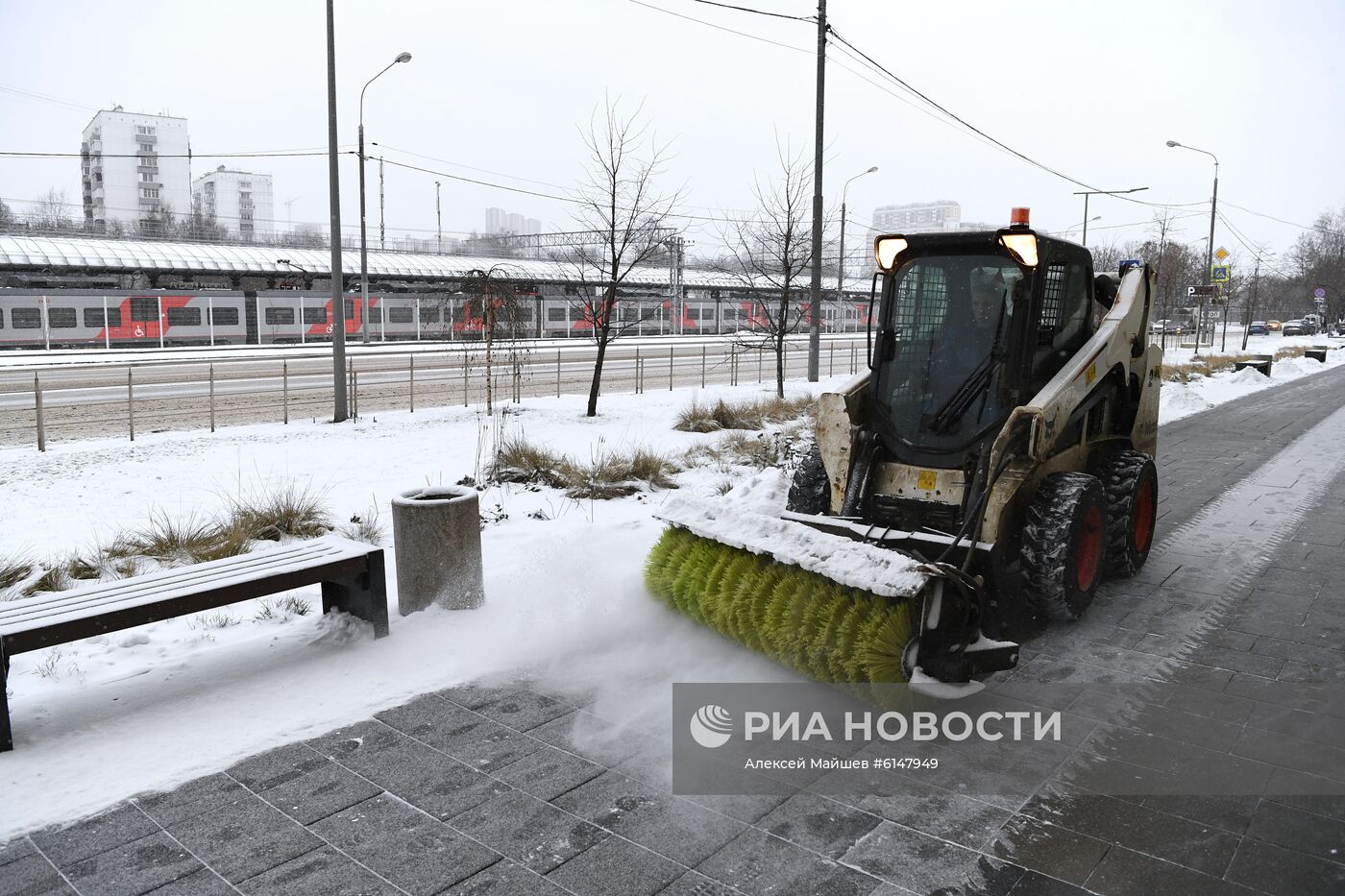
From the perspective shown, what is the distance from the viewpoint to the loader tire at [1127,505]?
654 centimetres

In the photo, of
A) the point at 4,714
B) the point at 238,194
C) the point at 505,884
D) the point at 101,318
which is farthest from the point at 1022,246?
the point at 238,194

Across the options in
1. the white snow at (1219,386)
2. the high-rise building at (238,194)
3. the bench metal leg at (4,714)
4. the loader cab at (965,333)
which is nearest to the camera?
the bench metal leg at (4,714)

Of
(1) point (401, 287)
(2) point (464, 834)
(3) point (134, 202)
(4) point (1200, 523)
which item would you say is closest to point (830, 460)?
(2) point (464, 834)

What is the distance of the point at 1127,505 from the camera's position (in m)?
6.54

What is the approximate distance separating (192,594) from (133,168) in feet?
400

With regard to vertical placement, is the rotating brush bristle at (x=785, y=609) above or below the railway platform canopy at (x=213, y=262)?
below

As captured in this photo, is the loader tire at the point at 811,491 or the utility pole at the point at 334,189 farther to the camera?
the utility pole at the point at 334,189

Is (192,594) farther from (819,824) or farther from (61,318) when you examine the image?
(61,318)

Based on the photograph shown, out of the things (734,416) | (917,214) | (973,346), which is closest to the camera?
(973,346)

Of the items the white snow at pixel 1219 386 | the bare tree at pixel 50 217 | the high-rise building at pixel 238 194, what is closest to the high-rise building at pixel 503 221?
the high-rise building at pixel 238 194

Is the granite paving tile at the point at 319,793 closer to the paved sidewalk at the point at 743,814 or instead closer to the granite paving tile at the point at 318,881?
the paved sidewalk at the point at 743,814

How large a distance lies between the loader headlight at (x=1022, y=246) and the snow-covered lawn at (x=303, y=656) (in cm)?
279

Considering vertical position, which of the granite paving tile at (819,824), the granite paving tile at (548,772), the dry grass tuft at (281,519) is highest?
the dry grass tuft at (281,519)

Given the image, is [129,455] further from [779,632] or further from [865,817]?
[865,817]
